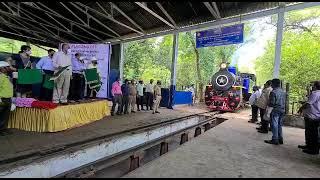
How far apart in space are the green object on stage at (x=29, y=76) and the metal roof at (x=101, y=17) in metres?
3.15

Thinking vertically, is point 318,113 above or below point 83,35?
below

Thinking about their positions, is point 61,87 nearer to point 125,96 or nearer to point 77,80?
point 77,80

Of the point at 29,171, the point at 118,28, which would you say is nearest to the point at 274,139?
the point at 29,171

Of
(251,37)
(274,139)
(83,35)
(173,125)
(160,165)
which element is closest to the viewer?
(160,165)

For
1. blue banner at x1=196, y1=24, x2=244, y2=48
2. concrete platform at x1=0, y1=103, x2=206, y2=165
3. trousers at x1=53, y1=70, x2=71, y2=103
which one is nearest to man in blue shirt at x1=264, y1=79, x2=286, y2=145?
concrete platform at x1=0, y1=103, x2=206, y2=165

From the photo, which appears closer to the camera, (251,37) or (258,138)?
(258,138)

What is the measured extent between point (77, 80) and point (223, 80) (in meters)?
8.35

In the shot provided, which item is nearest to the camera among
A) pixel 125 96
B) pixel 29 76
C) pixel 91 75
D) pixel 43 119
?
pixel 43 119

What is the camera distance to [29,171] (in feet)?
14.8

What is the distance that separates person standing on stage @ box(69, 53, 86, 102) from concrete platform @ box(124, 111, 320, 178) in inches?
175

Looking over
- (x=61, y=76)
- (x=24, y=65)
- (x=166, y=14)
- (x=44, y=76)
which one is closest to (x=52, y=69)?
(x=44, y=76)

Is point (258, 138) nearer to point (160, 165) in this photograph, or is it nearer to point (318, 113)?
point (318, 113)

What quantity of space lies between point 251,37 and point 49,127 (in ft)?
97.3

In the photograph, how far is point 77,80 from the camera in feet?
31.1
